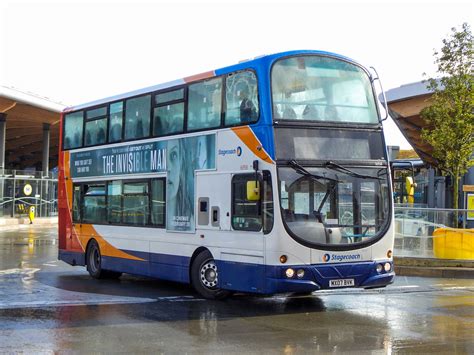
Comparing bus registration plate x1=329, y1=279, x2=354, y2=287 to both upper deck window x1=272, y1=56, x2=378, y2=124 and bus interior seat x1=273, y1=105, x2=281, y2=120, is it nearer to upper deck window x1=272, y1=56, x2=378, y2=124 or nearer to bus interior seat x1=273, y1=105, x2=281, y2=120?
upper deck window x1=272, y1=56, x2=378, y2=124

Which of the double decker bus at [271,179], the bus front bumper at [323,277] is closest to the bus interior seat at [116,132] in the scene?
the double decker bus at [271,179]

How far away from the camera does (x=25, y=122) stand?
52.2 metres

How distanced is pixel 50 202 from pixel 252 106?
4061 centimetres

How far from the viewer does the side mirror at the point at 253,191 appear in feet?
34.6

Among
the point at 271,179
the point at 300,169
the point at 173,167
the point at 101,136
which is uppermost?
the point at 101,136

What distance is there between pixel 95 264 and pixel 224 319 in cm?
651

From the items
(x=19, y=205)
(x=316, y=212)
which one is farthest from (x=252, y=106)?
(x=19, y=205)

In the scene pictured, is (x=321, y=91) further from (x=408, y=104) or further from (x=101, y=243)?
(x=408, y=104)

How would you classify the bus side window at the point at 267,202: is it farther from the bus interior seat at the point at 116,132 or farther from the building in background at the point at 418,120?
the building in background at the point at 418,120

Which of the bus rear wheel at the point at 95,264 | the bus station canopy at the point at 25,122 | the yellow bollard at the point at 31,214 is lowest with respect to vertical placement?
the bus rear wheel at the point at 95,264

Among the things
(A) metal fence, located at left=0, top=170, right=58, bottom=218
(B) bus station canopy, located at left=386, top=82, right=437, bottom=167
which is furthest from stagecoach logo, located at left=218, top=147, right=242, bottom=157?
(A) metal fence, located at left=0, top=170, right=58, bottom=218

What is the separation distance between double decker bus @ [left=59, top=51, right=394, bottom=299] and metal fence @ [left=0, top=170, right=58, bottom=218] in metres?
32.5

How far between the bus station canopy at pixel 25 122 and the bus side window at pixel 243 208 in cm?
3117

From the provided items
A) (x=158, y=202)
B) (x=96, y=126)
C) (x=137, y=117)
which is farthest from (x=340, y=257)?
(x=96, y=126)
